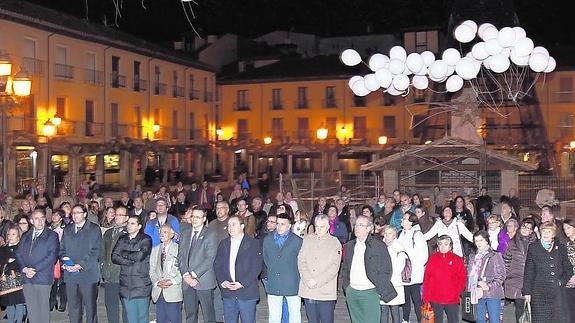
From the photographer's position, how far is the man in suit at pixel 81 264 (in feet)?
29.4

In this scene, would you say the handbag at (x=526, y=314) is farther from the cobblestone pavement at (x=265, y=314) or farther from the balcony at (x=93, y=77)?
the balcony at (x=93, y=77)

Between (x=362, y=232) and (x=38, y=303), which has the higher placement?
(x=362, y=232)

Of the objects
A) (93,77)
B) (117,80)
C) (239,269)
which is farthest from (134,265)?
(117,80)

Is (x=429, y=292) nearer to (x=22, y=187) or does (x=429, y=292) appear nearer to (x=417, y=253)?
(x=417, y=253)

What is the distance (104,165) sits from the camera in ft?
123

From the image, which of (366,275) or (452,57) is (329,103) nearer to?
(452,57)

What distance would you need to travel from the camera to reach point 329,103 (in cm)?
4838

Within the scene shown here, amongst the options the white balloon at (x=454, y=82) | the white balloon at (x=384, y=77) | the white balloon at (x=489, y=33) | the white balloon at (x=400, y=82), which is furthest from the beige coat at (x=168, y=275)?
the white balloon at (x=454, y=82)

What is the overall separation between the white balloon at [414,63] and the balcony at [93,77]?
2599 centimetres

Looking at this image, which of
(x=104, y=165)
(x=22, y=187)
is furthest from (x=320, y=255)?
(x=104, y=165)

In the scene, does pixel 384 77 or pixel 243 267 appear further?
pixel 384 77

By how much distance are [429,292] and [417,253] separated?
827 millimetres

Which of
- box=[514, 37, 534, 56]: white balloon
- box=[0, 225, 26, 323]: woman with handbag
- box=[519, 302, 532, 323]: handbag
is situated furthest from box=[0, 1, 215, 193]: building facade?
box=[519, 302, 532, 323]: handbag

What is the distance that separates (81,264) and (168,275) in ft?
3.91
